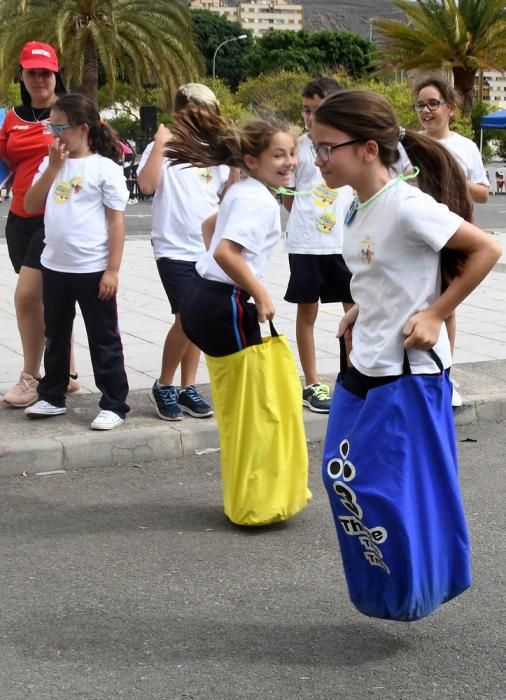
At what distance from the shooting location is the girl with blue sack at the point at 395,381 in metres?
3.54

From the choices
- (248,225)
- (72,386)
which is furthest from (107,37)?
(248,225)

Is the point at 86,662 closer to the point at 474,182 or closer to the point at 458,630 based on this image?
the point at 458,630

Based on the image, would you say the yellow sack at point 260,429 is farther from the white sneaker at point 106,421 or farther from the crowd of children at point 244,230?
the white sneaker at point 106,421

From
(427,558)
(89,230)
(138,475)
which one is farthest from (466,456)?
(427,558)

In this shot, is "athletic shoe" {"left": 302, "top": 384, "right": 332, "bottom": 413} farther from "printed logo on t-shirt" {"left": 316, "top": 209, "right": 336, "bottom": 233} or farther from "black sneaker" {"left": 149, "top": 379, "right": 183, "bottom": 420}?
"printed logo on t-shirt" {"left": 316, "top": 209, "right": 336, "bottom": 233}

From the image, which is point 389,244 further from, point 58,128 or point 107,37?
point 107,37

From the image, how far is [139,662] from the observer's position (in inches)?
143

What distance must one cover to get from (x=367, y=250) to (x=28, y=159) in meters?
3.69

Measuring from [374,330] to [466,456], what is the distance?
286 centimetres

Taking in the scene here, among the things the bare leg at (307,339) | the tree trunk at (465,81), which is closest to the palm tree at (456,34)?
the tree trunk at (465,81)

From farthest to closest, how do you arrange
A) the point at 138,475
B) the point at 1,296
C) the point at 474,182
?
the point at 1,296 → the point at 474,182 → the point at 138,475

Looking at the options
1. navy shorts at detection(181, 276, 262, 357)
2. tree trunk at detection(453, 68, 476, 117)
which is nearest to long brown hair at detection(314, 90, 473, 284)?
navy shorts at detection(181, 276, 262, 357)

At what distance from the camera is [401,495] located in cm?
352

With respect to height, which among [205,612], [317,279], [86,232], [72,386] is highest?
[86,232]
